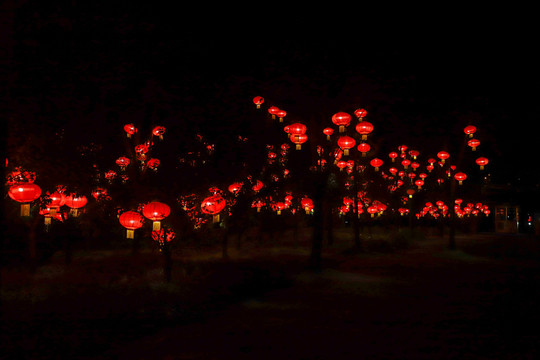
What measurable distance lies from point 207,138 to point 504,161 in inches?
1066

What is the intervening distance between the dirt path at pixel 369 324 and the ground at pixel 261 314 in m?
0.02

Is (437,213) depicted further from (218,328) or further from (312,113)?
(218,328)

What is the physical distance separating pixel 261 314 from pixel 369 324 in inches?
72.3

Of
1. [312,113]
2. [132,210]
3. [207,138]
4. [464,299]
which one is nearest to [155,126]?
[207,138]

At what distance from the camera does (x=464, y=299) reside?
9.04 metres

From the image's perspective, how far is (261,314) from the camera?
7.30 m

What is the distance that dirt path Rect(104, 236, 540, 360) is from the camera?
5.41 meters

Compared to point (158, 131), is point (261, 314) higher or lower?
lower

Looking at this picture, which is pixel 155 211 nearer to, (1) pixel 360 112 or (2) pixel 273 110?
(2) pixel 273 110

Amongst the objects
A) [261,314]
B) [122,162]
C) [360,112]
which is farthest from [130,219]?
[360,112]

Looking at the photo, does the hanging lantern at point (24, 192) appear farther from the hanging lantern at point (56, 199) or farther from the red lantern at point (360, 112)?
the red lantern at point (360, 112)

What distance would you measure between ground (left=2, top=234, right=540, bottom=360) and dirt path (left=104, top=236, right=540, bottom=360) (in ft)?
0.07

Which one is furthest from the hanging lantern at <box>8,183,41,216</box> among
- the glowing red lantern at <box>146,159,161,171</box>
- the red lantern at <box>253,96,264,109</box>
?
the red lantern at <box>253,96,264,109</box>

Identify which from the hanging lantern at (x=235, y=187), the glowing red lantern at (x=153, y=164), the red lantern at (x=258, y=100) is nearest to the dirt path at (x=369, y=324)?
the hanging lantern at (x=235, y=187)
